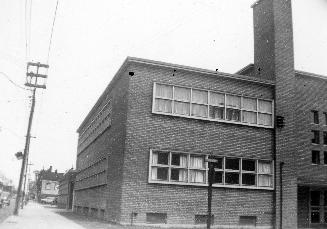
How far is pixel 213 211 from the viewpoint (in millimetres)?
21078

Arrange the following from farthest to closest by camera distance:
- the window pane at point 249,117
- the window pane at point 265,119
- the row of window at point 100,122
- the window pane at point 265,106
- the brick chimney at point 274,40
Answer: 1. the row of window at point 100,122
2. the brick chimney at point 274,40
3. the window pane at point 265,106
4. the window pane at point 265,119
5. the window pane at point 249,117

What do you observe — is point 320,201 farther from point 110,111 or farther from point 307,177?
point 110,111

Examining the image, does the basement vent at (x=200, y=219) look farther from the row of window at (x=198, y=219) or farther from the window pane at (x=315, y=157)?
the window pane at (x=315, y=157)

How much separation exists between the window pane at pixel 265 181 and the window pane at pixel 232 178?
1.35 meters

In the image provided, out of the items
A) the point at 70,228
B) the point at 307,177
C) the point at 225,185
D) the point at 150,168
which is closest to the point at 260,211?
the point at 225,185

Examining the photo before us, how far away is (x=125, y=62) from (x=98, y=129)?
35.6 ft

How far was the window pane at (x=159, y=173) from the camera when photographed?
67.4ft

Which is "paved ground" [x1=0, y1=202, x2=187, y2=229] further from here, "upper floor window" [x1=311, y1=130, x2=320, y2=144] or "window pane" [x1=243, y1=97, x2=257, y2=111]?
"upper floor window" [x1=311, y1=130, x2=320, y2=144]

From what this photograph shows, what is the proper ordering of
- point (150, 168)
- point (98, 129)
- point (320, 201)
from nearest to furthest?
1. point (150, 168)
2. point (320, 201)
3. point (98, 129)

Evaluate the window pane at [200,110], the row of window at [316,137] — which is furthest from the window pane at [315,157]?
the window pane at [200,110]

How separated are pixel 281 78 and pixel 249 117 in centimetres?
315

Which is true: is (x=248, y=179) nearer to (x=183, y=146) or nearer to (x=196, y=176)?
(x=196, y=176)

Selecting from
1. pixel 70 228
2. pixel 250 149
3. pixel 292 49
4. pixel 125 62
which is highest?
pixel 292 49

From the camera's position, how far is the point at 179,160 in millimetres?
21156
